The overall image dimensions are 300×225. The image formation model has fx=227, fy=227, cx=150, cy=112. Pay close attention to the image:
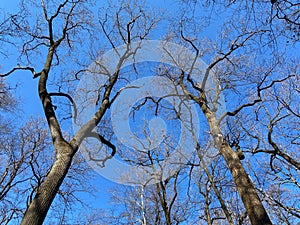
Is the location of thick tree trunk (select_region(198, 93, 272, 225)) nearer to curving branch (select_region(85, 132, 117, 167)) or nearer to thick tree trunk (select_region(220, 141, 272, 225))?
thick tree trunk (select_region(220, 141, 272, 225))

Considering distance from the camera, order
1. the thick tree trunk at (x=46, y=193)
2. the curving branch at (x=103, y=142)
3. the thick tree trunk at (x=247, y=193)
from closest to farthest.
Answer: the thick tree trunk at (x=46, y=193) < the thick tree trunk at (x=247, y=193) < the curving branch at (x=103, y=142)

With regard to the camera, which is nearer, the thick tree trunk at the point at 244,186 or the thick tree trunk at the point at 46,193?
the thick tree trunk at the point at 46,193

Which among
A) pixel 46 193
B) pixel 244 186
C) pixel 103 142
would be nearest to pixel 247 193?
pixel 244 186

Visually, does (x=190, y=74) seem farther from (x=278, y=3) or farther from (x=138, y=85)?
(x=278, y=3)

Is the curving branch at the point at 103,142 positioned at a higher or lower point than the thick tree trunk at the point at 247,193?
higher

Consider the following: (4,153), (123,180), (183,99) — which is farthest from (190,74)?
(4,153)

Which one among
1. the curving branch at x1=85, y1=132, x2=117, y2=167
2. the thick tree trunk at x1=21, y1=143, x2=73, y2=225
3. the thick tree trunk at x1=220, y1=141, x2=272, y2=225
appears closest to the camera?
the thick tree trunk at x1=21, y1=143, x2=73, y2=225

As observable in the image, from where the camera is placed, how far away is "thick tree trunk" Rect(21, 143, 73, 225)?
276cm

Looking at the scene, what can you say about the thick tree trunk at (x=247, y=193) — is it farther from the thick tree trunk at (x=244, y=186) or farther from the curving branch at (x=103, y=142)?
the curving branch at (x=103, y=142)

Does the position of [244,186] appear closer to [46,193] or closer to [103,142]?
[103,142]

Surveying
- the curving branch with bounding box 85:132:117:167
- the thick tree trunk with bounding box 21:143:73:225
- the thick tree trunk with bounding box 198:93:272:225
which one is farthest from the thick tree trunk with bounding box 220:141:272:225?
the thick tree trunk with bounding box 21:143:73:225

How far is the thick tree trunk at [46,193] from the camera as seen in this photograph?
9.04 feet

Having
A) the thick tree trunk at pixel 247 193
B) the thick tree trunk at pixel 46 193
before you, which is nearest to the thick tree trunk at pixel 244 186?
the thick tree trunk at pixel 247 193

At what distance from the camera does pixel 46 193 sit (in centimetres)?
306
